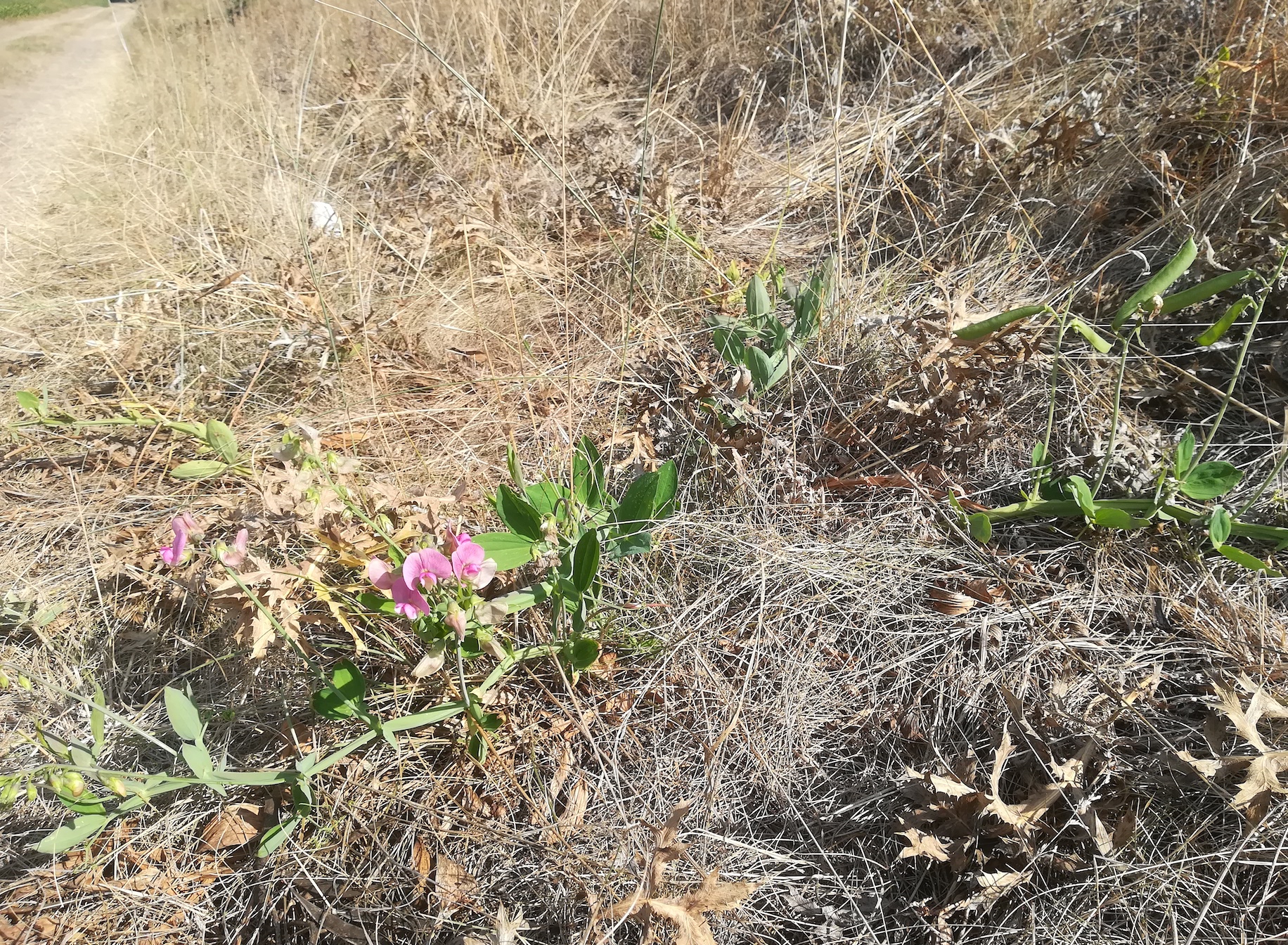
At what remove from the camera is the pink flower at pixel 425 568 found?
0.98m

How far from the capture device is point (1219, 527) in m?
1.24

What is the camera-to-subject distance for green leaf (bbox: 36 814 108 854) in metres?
0.96

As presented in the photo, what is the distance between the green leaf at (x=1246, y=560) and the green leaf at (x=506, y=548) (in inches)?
44.8

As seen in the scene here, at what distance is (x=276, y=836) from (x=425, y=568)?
1.63 feet

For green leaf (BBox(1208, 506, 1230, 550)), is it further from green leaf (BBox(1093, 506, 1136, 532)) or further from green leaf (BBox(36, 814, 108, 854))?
green leaf (BBox(36, 814, 108, 854))

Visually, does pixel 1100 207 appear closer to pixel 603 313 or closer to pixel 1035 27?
pixel 1035 27

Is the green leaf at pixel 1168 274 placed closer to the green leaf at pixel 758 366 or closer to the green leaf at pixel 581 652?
the green leaf at pixel 758 366

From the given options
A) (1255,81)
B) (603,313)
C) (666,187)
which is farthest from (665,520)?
(1255,81)

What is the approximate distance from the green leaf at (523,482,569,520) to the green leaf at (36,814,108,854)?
74cm

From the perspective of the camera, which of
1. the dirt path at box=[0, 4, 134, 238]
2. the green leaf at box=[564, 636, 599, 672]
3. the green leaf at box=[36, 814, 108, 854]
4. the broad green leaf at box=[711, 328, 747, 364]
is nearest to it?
the green leaf at box=[36, 814, 108, 854]

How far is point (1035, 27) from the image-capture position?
2.39 m

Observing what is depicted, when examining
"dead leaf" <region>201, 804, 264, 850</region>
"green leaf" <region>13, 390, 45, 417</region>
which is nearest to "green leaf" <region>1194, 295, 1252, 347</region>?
"dead leaf" <region>201, 804, 264, 850</region>

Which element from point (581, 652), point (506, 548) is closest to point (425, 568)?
point (506, 548)

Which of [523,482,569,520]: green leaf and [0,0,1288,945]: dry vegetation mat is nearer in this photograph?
[0,0,1288,945]: dry vegetation mat
